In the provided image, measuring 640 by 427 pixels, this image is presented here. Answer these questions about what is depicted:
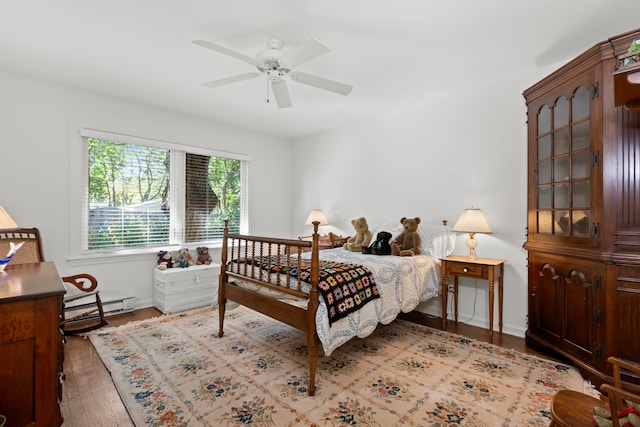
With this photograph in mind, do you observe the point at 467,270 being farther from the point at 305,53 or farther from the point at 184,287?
the point at 184,287

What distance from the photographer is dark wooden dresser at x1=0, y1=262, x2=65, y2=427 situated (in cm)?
135

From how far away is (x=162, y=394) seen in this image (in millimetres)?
2016

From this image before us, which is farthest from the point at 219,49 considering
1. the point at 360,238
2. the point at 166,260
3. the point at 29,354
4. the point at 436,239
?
the point at 166,260

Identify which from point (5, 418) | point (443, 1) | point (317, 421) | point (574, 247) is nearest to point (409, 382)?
point (317, 421)

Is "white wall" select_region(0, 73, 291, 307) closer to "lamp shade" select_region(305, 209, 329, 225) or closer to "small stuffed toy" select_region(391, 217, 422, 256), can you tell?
"lamp shade" select_region(305, 209, 329, 225)

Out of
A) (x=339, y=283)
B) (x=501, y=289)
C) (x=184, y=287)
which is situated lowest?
(x=184, y=287)

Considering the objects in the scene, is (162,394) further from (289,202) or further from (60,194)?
(289,202)

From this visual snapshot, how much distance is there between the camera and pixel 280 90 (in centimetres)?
253

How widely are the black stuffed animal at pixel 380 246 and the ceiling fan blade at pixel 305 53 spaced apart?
2.02 m

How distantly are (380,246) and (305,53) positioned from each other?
2.11 metres

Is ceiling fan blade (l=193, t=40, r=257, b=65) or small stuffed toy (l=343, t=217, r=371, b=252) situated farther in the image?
small stuffed toy (l=343, t=217, r=371, b=252)

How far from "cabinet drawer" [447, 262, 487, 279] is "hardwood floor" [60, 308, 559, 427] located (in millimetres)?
609

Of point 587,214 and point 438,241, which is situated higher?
point 587,214

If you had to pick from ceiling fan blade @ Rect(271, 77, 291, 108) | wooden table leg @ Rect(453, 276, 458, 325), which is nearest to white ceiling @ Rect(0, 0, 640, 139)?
ceiling fan blade @ Rect(271, 77, 291, 108)
